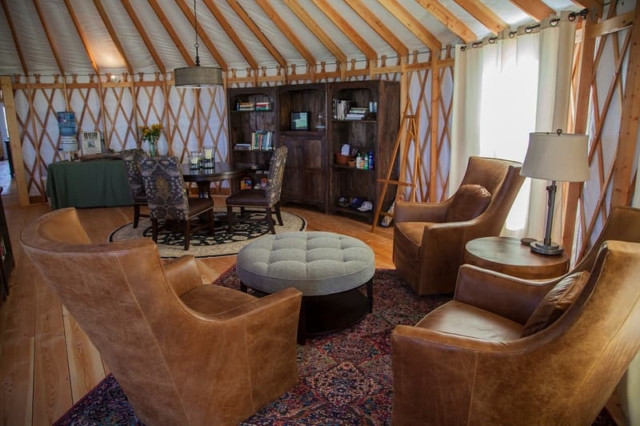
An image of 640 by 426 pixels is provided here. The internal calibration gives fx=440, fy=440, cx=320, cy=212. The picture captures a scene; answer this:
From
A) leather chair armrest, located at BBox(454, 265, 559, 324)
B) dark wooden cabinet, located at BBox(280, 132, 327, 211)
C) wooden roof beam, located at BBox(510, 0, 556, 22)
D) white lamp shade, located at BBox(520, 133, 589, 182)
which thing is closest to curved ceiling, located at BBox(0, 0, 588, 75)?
wooden roof beam, located at BBox(510, 0, 556, 22)

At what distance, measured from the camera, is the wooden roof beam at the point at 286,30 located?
5.18 meters

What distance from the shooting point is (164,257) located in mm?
4074

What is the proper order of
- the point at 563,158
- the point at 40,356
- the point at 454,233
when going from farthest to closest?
the point at 454,233 → the point at 40,356 → the point at 563,158

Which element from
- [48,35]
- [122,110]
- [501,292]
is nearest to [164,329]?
[501,292]

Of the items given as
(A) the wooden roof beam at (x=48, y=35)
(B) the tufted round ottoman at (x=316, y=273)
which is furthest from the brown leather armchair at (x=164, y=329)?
(A) the wooden roof beam at (x=48, y=35)

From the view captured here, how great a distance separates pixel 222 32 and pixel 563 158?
5.12m

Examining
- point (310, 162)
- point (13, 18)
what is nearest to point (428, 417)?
point (310, 162)

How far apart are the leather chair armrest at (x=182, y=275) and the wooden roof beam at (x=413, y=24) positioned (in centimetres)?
309

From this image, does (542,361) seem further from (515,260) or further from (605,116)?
(605,116)

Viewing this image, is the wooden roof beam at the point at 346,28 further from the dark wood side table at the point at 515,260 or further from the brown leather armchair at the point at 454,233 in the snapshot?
the dark wood side table at the point at 515,260

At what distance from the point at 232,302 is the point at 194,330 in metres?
0.56

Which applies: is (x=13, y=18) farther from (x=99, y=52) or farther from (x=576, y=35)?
(x=576, y=35)

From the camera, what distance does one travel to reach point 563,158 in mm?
2365

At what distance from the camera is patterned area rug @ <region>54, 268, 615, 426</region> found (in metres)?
1.93
